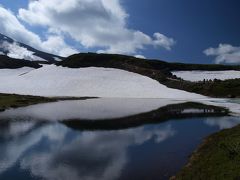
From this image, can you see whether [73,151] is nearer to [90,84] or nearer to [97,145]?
[97,145]

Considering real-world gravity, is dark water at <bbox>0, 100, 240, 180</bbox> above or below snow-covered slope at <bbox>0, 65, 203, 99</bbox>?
below

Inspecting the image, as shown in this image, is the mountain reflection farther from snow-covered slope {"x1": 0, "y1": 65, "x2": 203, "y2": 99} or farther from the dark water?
snow-covered slope {"x1": 0, "y1": 65, "x2": 203, "y2": 99}

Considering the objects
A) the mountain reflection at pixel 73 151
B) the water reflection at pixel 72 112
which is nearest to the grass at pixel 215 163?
the mountain reflection at pixel 73 151

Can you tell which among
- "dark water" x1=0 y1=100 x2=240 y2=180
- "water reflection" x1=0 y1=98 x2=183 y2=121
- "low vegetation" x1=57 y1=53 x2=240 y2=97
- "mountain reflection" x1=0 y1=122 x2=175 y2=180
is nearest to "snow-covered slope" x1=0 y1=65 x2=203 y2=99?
"low vegetation" x1=57 y1=53 x2=240 y2=97

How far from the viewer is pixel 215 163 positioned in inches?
1040

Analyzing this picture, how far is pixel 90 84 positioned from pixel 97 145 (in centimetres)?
10756

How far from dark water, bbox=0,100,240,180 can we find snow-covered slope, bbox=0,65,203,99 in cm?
6567

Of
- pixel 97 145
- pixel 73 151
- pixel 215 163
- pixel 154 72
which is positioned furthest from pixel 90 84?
pixel 215 163

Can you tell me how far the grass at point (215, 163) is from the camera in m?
23.4

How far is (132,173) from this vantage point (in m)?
26.3

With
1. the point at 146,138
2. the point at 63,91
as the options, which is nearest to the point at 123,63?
the point at 63,91

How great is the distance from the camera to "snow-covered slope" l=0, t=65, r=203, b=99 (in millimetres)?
127500

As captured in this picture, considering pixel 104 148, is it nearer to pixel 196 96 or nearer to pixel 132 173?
pixel 132 173

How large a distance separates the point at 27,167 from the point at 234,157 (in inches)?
700
